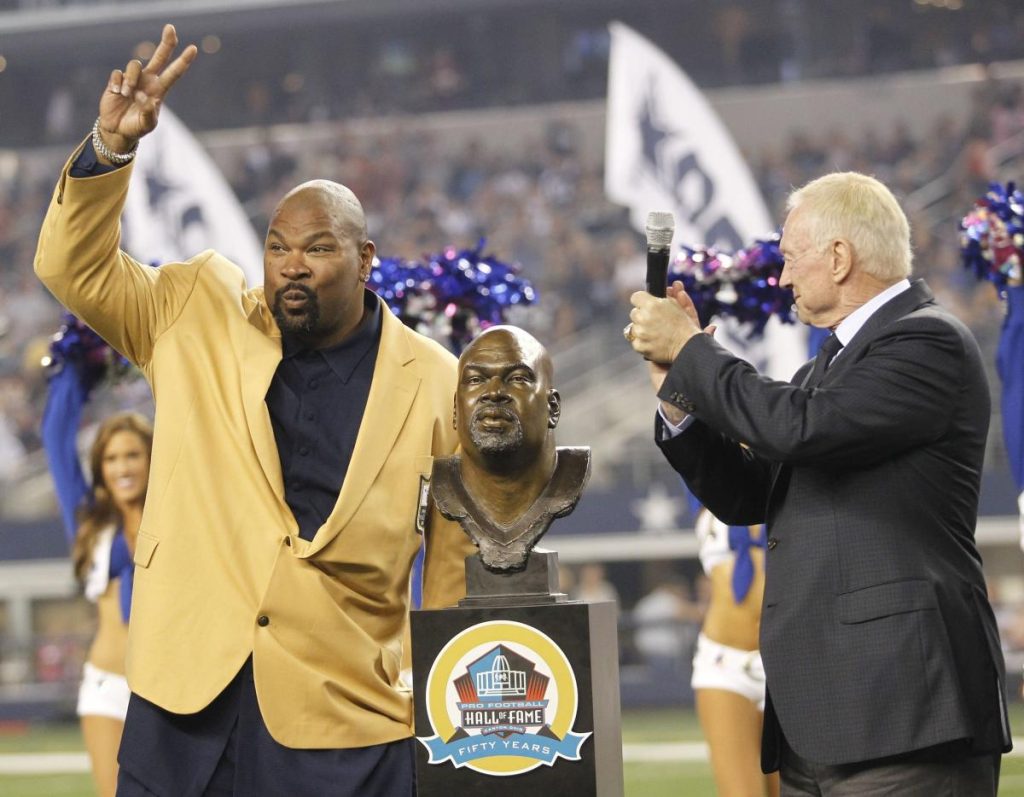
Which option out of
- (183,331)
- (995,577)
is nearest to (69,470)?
(183,331)

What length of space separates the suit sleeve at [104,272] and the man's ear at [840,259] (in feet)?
4.26

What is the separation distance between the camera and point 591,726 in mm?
3047

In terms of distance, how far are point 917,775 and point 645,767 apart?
6773 mm

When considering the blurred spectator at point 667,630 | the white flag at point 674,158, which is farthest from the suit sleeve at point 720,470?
the blurred spectator at point 667,630

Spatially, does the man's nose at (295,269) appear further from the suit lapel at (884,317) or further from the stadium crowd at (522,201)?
the stadium crowd at (522,201)

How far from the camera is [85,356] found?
20.6 feet

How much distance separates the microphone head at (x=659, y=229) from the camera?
2777 mm

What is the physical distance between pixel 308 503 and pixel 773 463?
0.91 m

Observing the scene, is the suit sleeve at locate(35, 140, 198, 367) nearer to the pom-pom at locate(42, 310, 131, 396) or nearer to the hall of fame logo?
the hall of fame logo

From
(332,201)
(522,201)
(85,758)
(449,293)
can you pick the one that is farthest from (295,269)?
(522,201)

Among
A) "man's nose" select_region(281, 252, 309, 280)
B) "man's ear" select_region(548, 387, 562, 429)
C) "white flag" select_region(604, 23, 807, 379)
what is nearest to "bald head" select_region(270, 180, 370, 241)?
"man's nose" select_region(281, 252, 309, 280)

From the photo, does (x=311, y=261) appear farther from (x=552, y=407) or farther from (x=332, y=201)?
(x=552, y=407)

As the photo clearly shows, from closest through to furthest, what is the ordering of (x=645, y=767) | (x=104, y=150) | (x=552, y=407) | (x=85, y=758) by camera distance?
(x=104, y=150) < (x=552, y=407) < (x=645, y=767) < (x=85, y=758)

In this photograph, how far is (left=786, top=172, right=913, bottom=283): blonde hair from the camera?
2.90 metres
